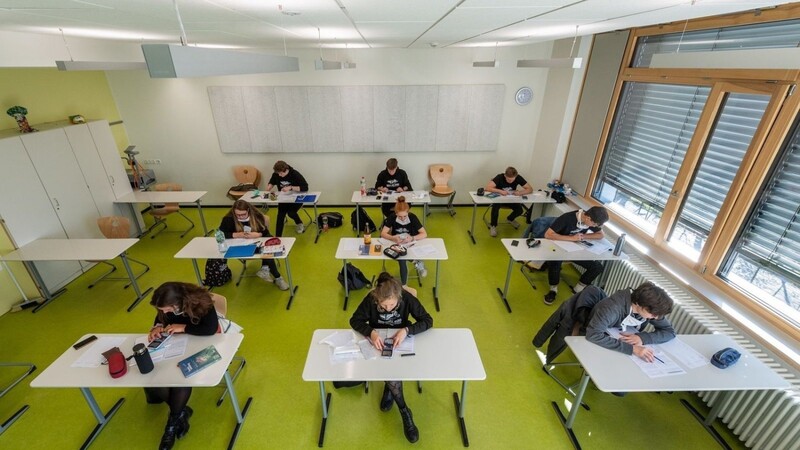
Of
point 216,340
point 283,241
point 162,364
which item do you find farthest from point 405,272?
point 162,364

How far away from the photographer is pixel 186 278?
525 centimetres

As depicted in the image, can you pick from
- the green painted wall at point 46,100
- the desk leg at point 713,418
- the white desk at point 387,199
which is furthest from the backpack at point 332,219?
the desk leg at point 713,418

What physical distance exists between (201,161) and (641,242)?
8.07m

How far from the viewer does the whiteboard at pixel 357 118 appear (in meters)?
6.72

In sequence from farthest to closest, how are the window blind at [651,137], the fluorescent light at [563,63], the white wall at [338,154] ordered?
the white wall at [338,154]
the window blind at [651,137]
the fluorescent light at [563,63]

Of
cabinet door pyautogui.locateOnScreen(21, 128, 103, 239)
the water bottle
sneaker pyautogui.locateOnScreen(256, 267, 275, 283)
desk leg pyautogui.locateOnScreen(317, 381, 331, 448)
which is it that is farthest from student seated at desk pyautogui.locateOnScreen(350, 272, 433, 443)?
cabinet door pyautogui.locateOnScreen(21, 128, 103, 239)

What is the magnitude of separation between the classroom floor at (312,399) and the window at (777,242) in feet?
4.15

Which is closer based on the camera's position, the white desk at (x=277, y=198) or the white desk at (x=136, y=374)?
the white desk at (x=136, y=374)

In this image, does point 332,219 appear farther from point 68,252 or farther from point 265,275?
point 68,252

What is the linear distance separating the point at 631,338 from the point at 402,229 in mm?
2749

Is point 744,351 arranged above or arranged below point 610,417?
above

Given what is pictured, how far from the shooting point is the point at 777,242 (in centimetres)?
316

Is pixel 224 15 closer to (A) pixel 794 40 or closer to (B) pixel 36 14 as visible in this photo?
(B) pixel 36 14

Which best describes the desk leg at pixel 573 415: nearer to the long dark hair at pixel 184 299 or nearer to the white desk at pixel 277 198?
the long dark hair at pixel 184 299
